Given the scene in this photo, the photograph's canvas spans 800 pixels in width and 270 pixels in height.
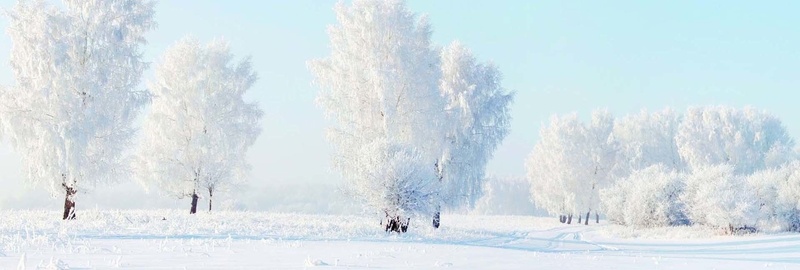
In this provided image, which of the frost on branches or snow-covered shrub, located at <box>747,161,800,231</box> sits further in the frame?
snow-covered shrub, located at <box>747,161,800,231</box>

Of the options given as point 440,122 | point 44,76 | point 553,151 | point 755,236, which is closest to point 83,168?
point 44,76

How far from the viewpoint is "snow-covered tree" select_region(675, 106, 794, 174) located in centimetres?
5634

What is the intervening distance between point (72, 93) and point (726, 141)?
2143 inches

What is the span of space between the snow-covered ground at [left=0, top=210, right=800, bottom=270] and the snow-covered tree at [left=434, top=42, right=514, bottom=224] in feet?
13.2

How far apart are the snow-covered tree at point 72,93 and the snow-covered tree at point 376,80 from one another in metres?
7.95

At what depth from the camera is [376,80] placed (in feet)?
86.4

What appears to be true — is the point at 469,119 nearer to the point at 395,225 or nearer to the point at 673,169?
the point at 395,225

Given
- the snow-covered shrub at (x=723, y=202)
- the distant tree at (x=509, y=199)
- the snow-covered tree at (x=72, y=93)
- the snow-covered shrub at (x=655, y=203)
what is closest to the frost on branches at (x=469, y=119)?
the snow-covered shrub at (x=723, y=202)

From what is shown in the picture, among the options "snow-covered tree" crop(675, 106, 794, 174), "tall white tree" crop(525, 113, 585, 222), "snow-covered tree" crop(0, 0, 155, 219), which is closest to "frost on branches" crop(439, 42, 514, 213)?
"snow-covered tree" crop(0, 0, 155, 219)

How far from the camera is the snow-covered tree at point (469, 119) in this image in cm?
2988

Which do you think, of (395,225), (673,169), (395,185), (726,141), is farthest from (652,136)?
(395,185)

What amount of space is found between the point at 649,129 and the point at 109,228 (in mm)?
55559

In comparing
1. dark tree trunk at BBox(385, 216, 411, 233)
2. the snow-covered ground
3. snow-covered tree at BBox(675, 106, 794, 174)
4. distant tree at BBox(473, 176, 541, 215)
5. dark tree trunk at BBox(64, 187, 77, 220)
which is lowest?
the snow-covered ground

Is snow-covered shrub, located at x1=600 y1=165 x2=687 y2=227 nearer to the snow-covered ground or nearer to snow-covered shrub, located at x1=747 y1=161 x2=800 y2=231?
the snow-covered ground
